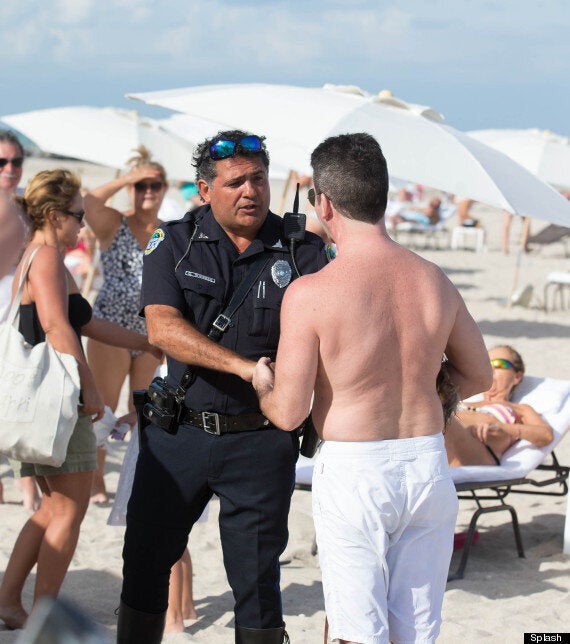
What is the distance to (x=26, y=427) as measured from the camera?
3523mm

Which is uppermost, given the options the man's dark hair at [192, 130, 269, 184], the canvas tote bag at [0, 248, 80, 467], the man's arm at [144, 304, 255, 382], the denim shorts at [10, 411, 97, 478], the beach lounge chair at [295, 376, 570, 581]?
the man's dark hair at [192, 130, 269, 184]

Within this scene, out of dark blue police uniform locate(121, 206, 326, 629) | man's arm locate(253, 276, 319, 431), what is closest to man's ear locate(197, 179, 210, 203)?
dark blue police uniform locate(121, 206, 326, 629)

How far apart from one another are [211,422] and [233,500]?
24cm

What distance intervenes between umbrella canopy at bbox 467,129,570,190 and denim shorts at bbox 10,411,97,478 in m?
10.4

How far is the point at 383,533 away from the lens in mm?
2611

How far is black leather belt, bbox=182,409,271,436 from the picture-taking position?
9.87 feet

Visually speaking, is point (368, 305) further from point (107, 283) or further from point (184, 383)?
point (107, 283)

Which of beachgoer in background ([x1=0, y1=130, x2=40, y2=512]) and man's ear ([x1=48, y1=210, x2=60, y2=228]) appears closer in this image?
man's ear ([x1=48, y1=210, x2=60, y2=228])

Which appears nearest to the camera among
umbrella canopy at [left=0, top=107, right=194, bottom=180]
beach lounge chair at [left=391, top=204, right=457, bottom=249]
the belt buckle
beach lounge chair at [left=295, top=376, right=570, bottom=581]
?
the belt buckle

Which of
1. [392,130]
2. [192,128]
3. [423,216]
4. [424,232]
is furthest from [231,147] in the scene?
[424,232]

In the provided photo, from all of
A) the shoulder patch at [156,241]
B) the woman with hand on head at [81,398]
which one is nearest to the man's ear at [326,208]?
the shoulder patch at [156,241]

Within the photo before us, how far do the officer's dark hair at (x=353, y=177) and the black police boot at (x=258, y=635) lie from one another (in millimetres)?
1297

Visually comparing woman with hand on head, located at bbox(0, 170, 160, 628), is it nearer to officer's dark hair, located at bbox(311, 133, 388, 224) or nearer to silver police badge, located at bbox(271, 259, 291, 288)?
silver police badge, located at bbox(271, 259, 291, 288)

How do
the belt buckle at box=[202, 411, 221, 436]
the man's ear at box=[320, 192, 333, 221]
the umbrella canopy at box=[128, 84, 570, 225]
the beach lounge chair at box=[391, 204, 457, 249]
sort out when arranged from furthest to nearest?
the beach lounge chair at box=[391, 204, 457, 249] < the umbrella canopy at box=[128, 84, 570, 225] < the belt buckle at box=[202, 411, 221, 436] < the man's ear at box=[320, 192, 333, 221]
